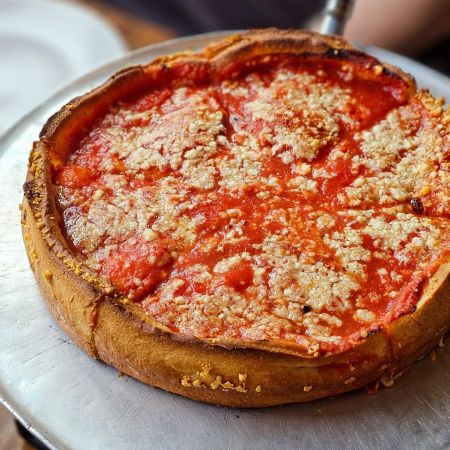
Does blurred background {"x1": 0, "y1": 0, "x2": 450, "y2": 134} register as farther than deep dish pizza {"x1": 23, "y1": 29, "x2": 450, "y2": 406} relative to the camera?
Yes

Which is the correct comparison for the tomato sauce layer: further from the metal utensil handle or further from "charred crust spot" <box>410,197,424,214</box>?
the metal utensil handle

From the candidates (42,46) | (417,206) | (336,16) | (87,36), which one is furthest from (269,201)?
(42,46)

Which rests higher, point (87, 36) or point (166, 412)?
point (87, 36)

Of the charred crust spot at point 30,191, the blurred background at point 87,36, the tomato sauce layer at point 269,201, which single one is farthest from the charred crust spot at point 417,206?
the blurred background at point 87,36

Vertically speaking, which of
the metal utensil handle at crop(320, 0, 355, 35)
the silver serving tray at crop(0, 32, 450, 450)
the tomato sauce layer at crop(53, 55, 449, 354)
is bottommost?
the silver serving tray at crop(0, 32, 450, 450)

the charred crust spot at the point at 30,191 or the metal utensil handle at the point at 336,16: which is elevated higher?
the metal utensil handle at the point at 336,16

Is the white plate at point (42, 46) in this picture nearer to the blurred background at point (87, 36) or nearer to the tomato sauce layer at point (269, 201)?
the blurred background at point (87, 36)

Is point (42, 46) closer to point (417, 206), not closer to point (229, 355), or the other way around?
point (417, 206)

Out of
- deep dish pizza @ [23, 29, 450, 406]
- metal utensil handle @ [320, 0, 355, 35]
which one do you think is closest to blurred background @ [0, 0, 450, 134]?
metal utensil handle @ [320, 0, 355, 35]
